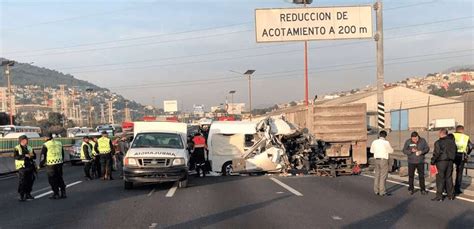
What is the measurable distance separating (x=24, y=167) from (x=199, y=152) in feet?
25.9

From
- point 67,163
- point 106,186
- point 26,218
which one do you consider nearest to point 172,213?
point 26,218

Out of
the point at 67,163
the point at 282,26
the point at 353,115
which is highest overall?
the point at 282,26

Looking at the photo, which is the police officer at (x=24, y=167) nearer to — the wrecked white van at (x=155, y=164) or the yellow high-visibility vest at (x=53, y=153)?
the yellow high-visibility vest at (x=53, y=153)

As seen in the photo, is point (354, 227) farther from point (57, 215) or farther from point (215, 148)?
point (215, 148)

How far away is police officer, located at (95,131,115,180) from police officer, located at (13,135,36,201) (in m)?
5.58

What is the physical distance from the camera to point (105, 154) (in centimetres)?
1956

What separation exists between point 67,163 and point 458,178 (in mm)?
24883

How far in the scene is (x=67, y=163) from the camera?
32875 millimetres

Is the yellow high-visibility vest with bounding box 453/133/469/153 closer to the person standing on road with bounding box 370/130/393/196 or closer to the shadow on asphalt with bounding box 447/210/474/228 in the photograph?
the person standing on road with bounding box 370/130/393/196

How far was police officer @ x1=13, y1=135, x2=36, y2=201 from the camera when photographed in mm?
13711

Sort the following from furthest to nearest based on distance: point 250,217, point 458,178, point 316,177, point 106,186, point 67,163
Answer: point 67,163, point 316,177, point 106,186, point 458,178, point 250,217

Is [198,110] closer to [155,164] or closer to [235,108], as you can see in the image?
[235,108]

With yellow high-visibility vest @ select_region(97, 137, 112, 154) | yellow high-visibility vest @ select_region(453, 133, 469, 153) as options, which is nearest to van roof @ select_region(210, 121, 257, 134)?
yellow high-visibility vest @ select_region(97, 137, 112, 154)

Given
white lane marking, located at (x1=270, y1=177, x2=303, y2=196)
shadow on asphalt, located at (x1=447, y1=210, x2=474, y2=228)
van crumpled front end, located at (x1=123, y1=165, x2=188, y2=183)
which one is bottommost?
white lane marking, located at (x1=270, y1=177, x2=303, y2=196)
